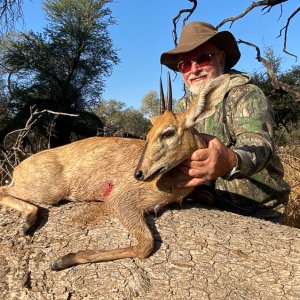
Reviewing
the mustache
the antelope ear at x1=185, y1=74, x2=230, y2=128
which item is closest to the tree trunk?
the antelope ear at x1=185, y1=74, x2=230, y2=128

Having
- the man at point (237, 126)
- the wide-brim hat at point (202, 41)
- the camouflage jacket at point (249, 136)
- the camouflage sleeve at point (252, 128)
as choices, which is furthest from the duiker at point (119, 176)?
the wide-brim hat at point (202, 41)

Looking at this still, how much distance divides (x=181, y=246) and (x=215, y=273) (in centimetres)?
31

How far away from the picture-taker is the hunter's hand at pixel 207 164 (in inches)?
129

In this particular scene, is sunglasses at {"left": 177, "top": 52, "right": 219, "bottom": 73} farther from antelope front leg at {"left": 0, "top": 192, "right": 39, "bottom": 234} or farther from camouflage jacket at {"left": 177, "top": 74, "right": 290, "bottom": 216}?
antelope front leg at {"left": 0, "top": 192, "right": 39, "bottom": 234}

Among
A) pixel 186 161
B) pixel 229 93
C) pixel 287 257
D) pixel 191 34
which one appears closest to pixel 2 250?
pixel 186 161

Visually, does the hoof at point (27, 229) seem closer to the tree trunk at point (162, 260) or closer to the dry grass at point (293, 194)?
the tree trunk at point (162, 260)

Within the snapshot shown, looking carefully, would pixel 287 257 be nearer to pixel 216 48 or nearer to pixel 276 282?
pixel 276 282

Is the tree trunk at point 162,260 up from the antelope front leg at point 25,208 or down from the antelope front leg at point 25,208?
down

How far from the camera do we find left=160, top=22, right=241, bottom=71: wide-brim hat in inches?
181

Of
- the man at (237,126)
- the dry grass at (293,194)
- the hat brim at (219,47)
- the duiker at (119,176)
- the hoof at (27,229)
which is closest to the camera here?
the duiker at (119,176)

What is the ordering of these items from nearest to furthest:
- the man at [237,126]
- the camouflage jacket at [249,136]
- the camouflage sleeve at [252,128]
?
the camouflage sleeve at [252,128] → the man at [237,126] → the camouflage jacket at [249,136]

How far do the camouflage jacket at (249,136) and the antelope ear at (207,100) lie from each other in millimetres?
513

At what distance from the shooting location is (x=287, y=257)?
3234mm

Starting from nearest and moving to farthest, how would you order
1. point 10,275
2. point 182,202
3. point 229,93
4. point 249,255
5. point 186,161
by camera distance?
point 10,275 < point 249,255 < point 186,161 < point 182,202 < point 229,93
